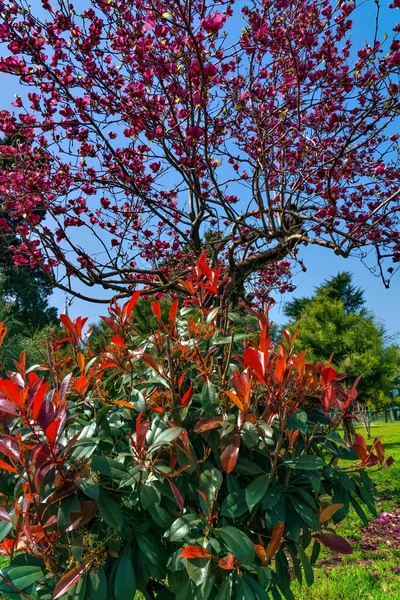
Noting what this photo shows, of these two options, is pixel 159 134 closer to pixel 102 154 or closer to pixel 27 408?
pixel 102 154

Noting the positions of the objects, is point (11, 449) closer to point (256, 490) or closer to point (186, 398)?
point (186, 398)

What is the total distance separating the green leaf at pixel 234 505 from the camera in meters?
1.41

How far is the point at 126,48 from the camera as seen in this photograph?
432cm

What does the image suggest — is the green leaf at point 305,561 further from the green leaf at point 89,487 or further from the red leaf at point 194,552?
the green leaf at point 89,487

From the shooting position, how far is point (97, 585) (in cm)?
134

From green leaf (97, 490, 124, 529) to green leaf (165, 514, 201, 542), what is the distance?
→ 0.50 ft

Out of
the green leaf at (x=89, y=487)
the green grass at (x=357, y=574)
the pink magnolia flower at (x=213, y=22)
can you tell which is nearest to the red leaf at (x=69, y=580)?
the green leaf at (x=89, y=487)

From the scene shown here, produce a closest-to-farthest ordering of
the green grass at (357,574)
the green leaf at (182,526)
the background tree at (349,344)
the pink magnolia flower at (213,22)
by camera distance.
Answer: the green leaf at (182,526), the green grass at (357,574), the pink magnolia flower at (213,22), the background tree at (349,344)

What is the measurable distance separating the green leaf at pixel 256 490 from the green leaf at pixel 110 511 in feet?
1.28

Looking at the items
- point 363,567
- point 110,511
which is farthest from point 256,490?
point 363,567

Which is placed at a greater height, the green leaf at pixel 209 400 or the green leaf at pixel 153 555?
the green leaf at pixel 209 400

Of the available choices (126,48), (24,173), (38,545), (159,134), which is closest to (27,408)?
(38,545)

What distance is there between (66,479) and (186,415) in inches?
16.5

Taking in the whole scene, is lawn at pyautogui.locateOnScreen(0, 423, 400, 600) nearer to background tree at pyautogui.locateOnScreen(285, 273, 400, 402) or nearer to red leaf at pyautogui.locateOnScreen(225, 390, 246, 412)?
red leaf at pyautogui.locateOnScreen(225, 390, 246, 412)
